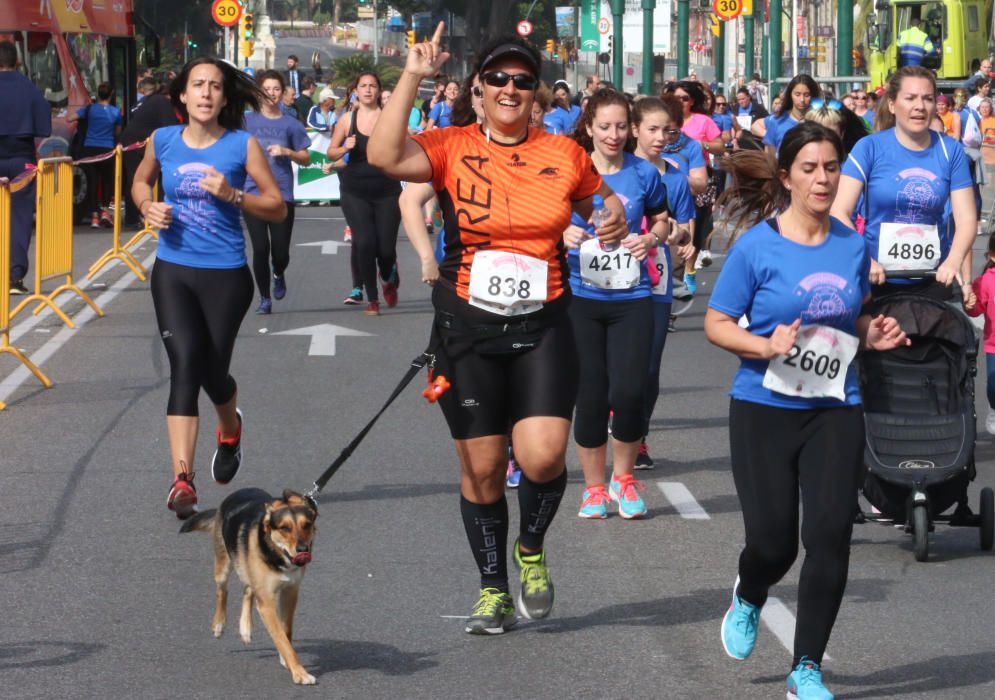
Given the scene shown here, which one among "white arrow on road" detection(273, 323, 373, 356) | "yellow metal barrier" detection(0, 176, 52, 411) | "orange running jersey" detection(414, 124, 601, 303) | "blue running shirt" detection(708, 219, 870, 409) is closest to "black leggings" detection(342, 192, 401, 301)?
"white arrow on road" detection(273, 323, 373, 356)

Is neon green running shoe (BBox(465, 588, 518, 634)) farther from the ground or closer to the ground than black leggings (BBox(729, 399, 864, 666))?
closer to the ground

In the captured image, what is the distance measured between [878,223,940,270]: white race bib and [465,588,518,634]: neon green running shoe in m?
2.92

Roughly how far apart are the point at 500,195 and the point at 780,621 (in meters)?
1.79

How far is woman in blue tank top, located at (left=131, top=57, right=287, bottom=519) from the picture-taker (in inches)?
326

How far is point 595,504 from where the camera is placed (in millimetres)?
8445

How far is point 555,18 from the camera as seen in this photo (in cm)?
12925

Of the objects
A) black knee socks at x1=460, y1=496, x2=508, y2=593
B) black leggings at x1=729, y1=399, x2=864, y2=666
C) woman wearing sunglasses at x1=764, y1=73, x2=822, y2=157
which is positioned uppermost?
woman wearing sunglasses at x1=764, y1=73, x2=822, y2=157

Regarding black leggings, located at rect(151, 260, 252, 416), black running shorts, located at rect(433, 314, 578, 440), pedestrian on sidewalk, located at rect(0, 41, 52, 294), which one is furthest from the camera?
pedestrian on sidewalk, located at rect(0, 41, 52, 294)

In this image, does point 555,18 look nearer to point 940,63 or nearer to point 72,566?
point 940,63

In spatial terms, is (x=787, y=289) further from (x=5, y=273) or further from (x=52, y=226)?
(x=52, y=226)

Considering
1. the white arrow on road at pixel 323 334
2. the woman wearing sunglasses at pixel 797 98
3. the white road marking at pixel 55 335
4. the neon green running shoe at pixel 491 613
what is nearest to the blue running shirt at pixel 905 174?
the neon green running shoe at pixel 491 613

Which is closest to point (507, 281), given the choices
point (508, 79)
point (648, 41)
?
point (508, 79)

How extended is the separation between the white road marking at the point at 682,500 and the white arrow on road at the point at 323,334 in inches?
198

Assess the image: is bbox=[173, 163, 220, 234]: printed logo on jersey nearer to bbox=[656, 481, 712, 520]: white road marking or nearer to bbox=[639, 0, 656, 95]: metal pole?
bbox=[656, 481, 712, 520]: white road marking
